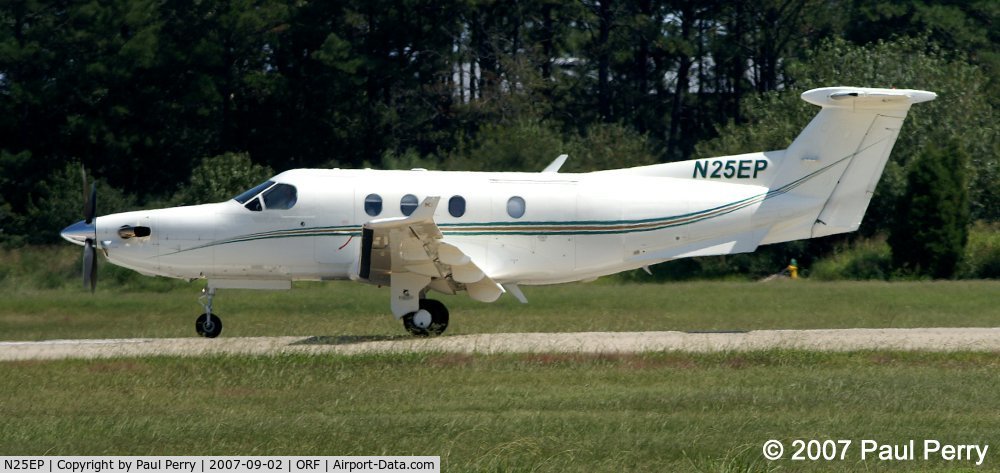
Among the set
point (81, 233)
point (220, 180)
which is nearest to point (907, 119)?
point (220, 180)

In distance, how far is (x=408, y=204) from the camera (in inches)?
789

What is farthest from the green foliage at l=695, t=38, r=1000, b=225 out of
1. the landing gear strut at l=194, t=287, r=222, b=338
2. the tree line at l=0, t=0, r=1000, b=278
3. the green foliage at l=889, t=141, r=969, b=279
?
the landing gear strut at l=194, t=287, r=222, b=338

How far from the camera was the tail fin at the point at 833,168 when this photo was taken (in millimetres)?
20422

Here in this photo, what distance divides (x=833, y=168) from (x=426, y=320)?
6.87m

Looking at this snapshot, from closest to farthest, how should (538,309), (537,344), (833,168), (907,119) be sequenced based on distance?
(537,344) < (833,168) < (538,309) < (907,119)

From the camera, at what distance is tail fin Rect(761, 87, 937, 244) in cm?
2042

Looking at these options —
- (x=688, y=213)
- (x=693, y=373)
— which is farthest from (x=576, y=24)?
(x=693, y=373)

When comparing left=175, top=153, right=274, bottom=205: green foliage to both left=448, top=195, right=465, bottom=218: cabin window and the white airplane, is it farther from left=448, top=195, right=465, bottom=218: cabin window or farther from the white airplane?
left=448, top=195, right=465, bottom=218: cabin window

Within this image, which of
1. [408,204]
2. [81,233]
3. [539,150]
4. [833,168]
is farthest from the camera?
[539,150]

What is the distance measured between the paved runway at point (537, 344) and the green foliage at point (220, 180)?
728 inches

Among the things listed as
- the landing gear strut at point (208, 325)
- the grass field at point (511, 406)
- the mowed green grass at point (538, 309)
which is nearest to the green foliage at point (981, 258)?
the mowed green grass at point (538, 309)

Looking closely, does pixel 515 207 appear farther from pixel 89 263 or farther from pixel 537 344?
pixel 89 263

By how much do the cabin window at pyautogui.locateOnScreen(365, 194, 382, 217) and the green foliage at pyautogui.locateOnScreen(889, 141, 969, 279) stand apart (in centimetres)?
1846

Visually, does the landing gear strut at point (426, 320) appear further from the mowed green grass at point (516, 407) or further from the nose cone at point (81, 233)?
the nose cone at point (81, 233)
